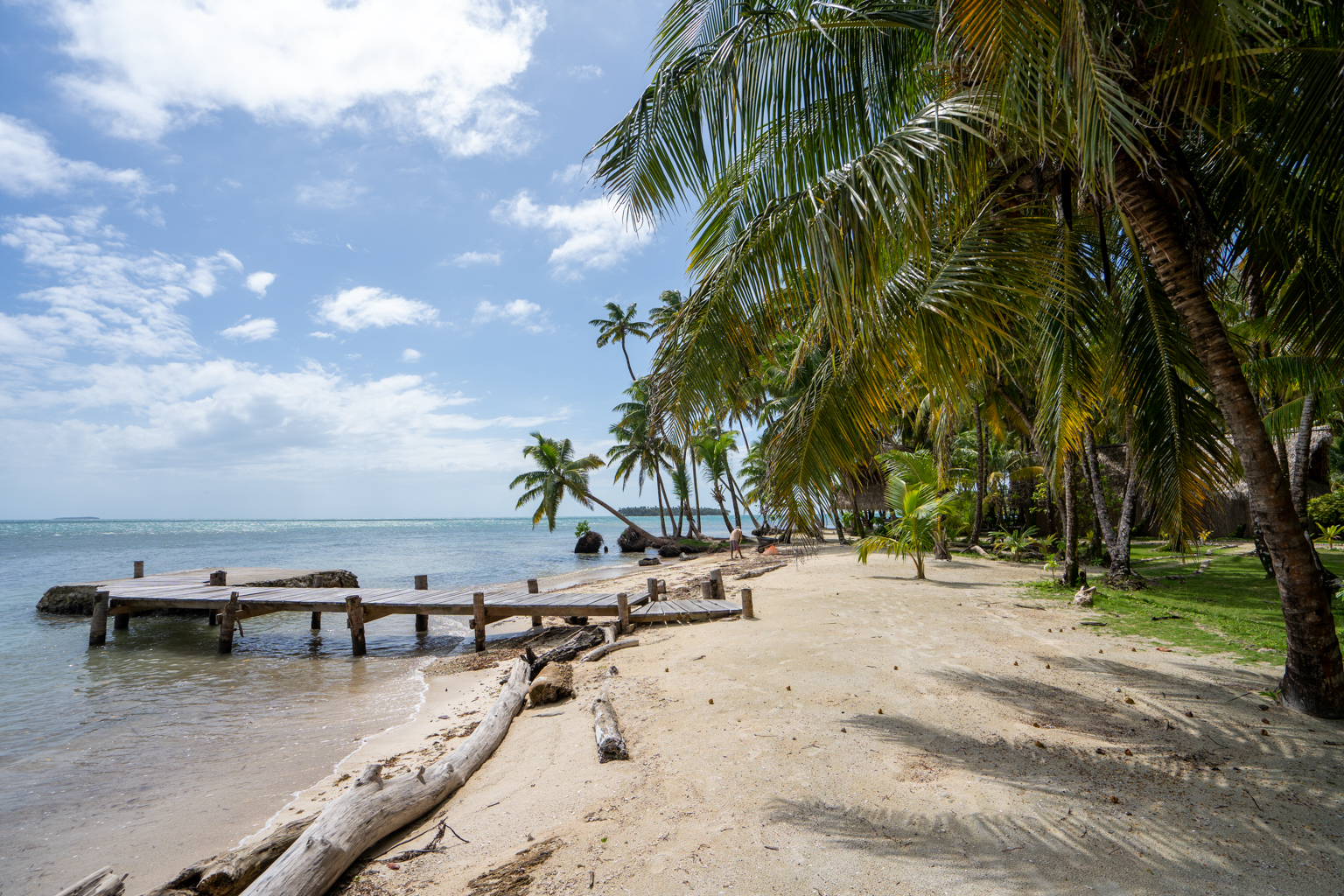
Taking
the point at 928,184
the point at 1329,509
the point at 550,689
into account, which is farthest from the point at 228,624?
the point at 1329,509

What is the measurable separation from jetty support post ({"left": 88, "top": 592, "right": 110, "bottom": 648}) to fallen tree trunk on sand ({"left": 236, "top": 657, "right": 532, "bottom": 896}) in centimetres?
1335

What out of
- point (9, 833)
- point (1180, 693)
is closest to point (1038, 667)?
point (1180, 693)

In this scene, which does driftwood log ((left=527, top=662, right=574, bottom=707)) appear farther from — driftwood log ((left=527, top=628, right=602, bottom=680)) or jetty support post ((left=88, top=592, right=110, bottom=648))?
jetty support post ((left=88, top=592, right=110, bottom=648))

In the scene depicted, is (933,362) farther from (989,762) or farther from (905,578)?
(905,578)

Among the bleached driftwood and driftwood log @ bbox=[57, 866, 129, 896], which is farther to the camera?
the bleached driftwood

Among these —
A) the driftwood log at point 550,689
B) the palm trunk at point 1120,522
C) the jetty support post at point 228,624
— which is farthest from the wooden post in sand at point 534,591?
the palm trunk at point 1120,522

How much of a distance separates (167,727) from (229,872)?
5.97m

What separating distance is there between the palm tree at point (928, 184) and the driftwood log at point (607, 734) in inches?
108

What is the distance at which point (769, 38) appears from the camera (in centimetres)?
428

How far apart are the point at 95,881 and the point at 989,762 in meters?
5.39

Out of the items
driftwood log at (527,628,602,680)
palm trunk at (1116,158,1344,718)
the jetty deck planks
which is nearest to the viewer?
palm trunk at (1116,158,1344,718)

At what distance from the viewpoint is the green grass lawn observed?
6.80 meters

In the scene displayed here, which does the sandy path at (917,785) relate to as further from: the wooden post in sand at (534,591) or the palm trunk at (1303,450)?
the wooden post in sand at (534,591)

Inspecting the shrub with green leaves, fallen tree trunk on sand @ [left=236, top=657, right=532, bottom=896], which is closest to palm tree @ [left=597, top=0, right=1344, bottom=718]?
fallen tree trunk on sand @ [left=236, top=657, right=532, bottom=896]
